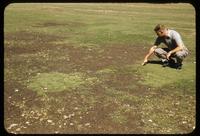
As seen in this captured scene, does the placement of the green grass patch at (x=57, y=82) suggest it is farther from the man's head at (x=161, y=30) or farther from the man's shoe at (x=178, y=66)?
the man's shoe at (x=178, y=66)

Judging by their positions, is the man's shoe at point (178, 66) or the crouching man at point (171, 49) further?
the man's shoe at point (178, 66)

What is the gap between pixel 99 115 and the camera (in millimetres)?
8805

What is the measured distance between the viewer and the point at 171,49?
1395 centimetres

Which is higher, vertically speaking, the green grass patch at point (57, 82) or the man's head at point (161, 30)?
the man's head at point (161, 30)

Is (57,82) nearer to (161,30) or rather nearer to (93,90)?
(93,90)

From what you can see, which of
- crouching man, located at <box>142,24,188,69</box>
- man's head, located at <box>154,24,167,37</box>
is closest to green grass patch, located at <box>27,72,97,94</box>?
crouching man, located at <box>142,24,188,69</box>

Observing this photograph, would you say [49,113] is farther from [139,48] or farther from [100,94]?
[139,48]

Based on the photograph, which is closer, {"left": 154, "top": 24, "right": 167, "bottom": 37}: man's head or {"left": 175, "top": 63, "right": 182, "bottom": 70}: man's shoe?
{"left": 154, "top": 24, "right": 167, "bottom": 37}: man's head

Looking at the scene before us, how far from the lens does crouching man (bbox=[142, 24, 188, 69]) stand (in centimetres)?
1325

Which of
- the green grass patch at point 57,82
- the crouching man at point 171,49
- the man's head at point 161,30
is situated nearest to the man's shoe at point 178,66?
the crouching man at point 171,49

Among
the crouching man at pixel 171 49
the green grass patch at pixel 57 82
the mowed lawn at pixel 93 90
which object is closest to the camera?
the mowed lawn at pixel 93 90

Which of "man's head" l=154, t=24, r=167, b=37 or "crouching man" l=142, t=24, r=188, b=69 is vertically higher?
"man's head" l=154, t=24, r=167, b=37

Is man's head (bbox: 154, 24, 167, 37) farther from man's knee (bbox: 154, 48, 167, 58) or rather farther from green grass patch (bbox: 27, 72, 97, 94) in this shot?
green grass patch (bbox: 27, 72, 97, 94)

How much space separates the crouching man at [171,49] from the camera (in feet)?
43.5
